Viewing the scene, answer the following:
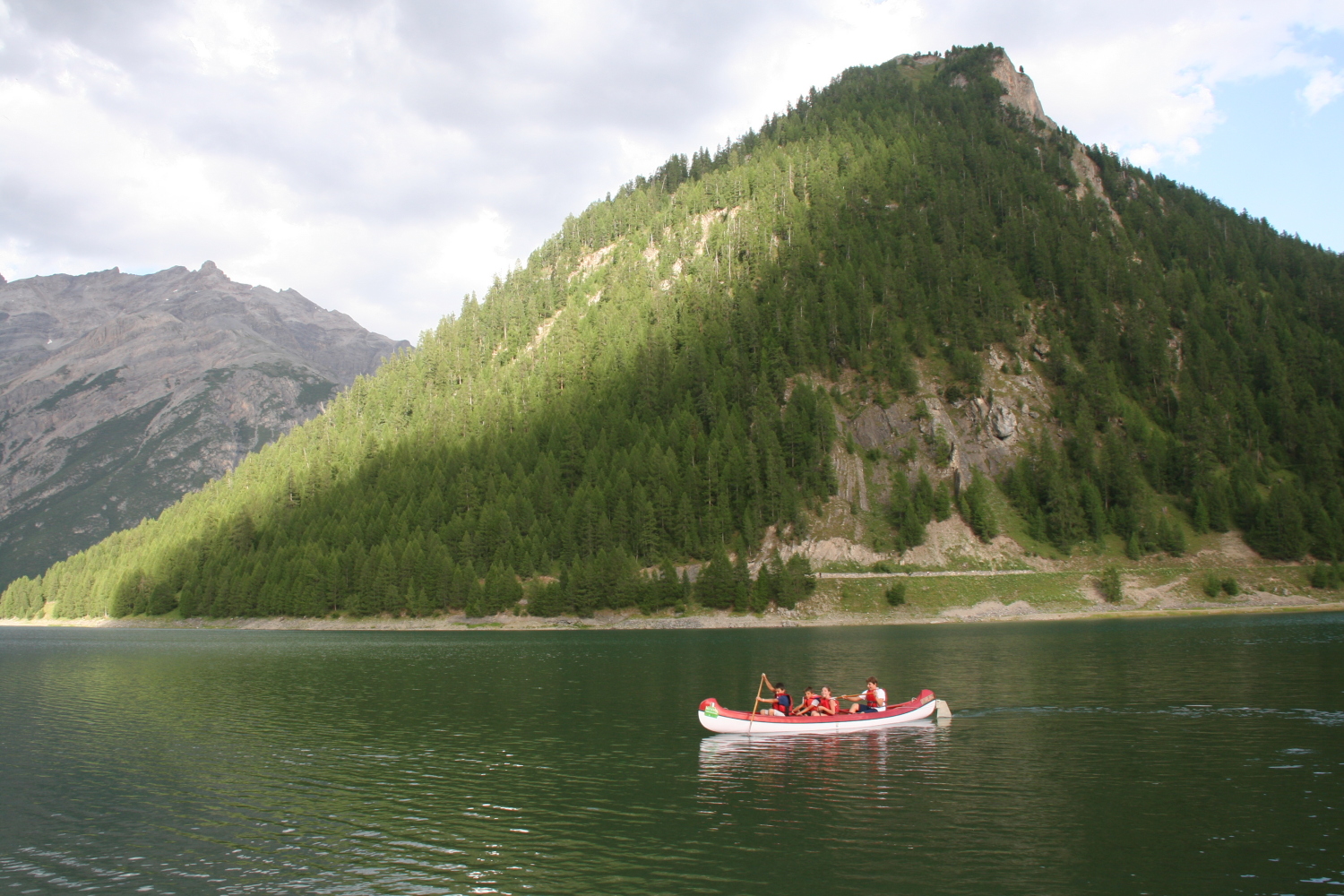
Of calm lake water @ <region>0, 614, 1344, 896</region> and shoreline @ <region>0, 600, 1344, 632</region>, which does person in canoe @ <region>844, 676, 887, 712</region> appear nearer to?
calm lake water @ <region>0, 614, 1344, 896</region>

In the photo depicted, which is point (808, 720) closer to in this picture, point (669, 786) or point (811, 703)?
point (811, 703)

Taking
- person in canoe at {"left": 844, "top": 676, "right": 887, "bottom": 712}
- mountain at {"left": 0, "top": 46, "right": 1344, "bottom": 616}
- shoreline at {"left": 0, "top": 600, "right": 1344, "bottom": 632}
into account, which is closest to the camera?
person in canoe at {"left": 844, "top": 676, "right": 887, "bottom": 712}

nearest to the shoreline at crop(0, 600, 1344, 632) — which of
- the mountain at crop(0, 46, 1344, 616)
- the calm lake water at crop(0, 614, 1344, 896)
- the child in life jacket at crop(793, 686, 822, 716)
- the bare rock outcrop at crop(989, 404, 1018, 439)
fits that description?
the mountain at crop(0, 46, 1344, 616)

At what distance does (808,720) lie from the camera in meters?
42.0

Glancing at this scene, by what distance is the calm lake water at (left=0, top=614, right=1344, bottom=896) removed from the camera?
21.1m

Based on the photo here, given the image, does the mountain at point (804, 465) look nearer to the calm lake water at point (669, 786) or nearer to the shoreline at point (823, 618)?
the shoreline at point (823, 618)

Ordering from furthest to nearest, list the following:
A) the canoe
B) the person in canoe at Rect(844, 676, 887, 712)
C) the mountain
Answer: the mountain → the person in canoe at Rect(844, 676, 887, 712) → the canoe

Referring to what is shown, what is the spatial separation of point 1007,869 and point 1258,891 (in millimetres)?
5695

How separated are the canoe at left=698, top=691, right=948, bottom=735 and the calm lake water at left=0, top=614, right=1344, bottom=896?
2.62 feet

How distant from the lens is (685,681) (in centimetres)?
6162

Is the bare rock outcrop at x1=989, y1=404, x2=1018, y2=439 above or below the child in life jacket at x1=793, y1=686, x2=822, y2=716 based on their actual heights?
above

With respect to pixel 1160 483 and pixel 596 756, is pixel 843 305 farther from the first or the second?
pixel 596 756

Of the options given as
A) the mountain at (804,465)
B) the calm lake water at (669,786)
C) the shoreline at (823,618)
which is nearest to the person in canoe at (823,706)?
the calm lake water at (669,786)

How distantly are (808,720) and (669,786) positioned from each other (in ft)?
44.7
